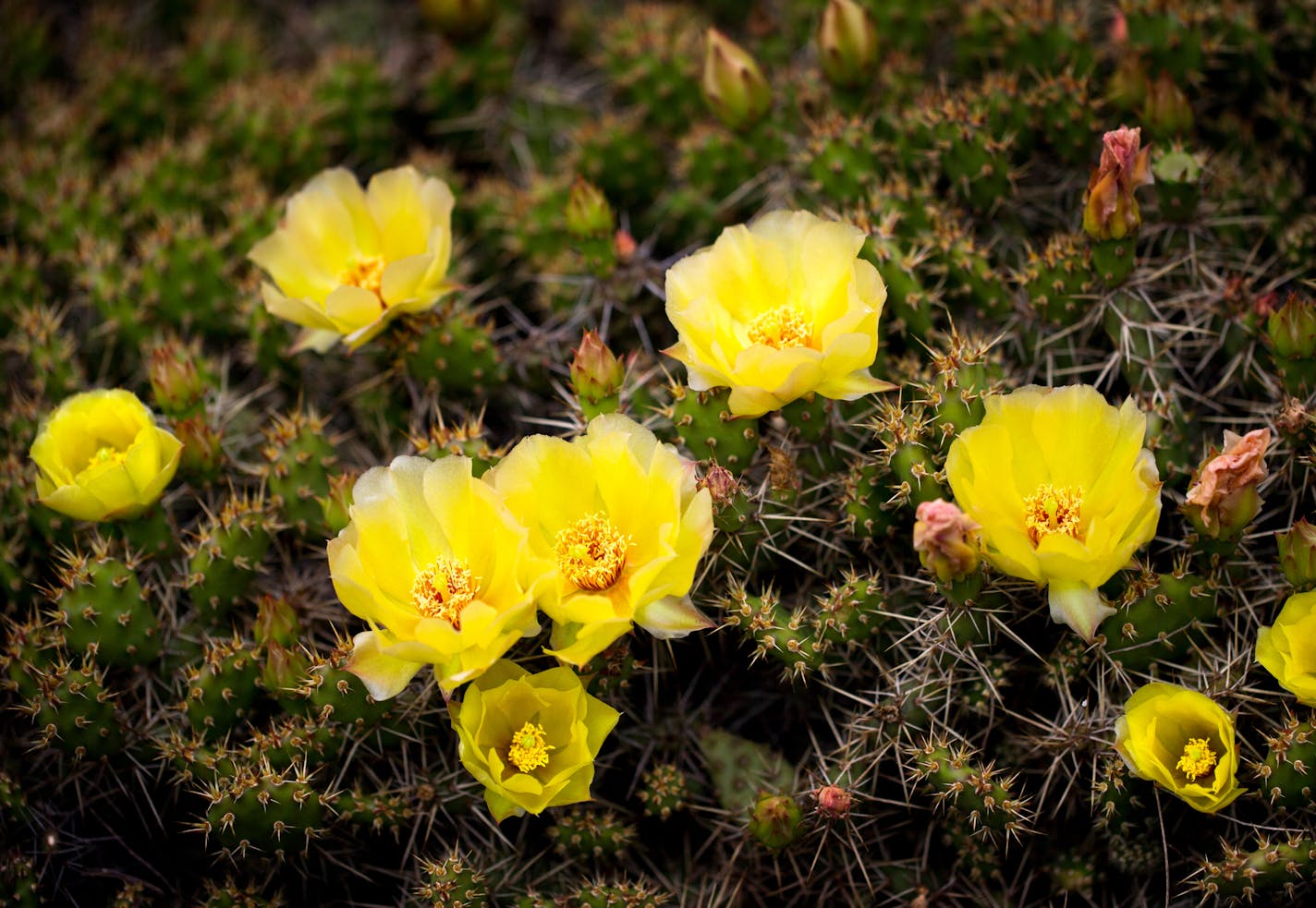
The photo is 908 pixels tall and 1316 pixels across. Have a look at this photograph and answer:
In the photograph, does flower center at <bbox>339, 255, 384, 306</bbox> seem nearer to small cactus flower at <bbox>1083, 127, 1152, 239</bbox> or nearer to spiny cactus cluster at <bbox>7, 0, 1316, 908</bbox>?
spiny cactus cluster at <bbox>7, 0, 1316, 908</bbox>

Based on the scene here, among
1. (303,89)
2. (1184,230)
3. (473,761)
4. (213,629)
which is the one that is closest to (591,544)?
(473,761)

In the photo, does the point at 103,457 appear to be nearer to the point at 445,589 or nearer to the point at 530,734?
the point at 445,589

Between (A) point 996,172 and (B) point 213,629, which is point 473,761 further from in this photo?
(A) point 996,172

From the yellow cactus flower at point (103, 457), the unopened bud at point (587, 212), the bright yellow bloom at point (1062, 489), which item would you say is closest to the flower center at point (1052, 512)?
the bright yellow bloom at point (1062, 489)

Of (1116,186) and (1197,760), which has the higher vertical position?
(1116,186)

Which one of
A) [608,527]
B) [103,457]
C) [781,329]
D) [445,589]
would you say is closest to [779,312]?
[781,329]

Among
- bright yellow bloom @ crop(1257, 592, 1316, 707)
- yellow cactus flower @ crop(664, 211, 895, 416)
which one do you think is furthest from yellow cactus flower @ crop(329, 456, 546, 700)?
bright yellow bloom @ crop(1257, 592, 1316, 707)
